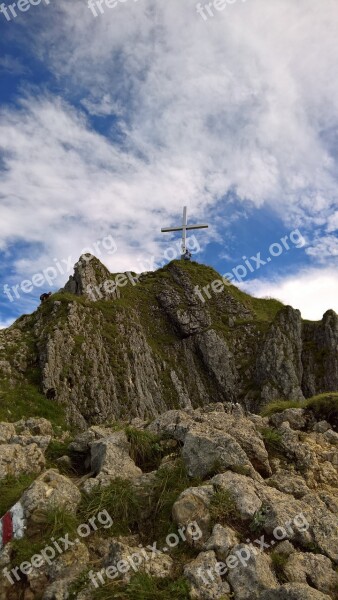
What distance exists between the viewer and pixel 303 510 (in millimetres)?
9133

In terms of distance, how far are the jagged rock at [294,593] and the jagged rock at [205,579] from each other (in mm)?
695

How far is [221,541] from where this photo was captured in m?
8.10

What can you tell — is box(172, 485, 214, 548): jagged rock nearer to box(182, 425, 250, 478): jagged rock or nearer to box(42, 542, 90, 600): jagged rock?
box(182, 425, 250, 478): jagged rock

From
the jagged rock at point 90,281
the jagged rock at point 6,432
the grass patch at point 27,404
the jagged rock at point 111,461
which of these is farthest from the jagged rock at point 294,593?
the jagged rock at point 90,281

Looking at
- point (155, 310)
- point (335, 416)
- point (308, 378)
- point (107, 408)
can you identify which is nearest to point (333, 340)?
point (308, 378)

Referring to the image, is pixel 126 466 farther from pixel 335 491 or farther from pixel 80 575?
pixel 335 491

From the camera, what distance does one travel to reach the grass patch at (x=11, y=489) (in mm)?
9422

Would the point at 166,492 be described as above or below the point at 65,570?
above

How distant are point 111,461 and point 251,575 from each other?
4528 mm

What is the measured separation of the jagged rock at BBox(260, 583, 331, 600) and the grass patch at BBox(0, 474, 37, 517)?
543 centimetres

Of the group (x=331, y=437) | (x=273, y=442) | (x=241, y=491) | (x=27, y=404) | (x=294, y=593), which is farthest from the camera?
(x=27, y=404)

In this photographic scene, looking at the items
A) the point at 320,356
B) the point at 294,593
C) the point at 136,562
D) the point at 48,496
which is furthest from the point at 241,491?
the point at 320,356

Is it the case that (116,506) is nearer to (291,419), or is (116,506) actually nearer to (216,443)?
(216,443)

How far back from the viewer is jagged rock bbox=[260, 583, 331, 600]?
6745mm
